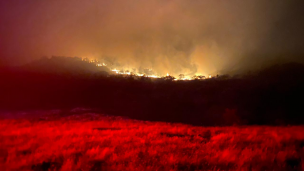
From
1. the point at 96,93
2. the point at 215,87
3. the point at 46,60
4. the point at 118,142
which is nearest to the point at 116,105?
the point at 96,93

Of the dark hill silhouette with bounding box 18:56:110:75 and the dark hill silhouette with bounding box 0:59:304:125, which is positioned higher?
the dark hill silhouette with bounding box 18:56:110:75

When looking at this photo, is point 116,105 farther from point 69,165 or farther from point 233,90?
point 69,165

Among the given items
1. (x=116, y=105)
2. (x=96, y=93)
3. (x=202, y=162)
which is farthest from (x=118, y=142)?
(x=96, y=93)

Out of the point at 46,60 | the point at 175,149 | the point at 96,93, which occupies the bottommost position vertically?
the point at 175,149

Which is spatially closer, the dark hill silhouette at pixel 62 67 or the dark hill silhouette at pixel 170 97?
the dark hill silhouette at pixel 170 97

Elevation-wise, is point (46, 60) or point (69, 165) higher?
point (46, 60)

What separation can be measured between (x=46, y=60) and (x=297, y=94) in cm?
7372

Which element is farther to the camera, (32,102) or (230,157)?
(32,102)

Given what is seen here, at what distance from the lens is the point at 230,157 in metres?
6.69

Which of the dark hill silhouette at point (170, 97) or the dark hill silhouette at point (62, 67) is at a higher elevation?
the dark hill silhouette at point (62, 67)

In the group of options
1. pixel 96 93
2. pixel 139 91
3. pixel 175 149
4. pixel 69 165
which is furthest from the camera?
pixel 139 91

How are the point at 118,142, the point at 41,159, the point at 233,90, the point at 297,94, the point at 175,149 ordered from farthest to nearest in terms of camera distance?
the point at 233,90
the point at 297,94
the point at 118,142
the point at 175,149
the point at 41,159

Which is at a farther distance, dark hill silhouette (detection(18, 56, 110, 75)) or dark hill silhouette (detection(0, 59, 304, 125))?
dark hill silhouette (detection(18, 56, 110, 75))

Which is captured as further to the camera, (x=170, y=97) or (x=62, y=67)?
(x=62, y=67)
